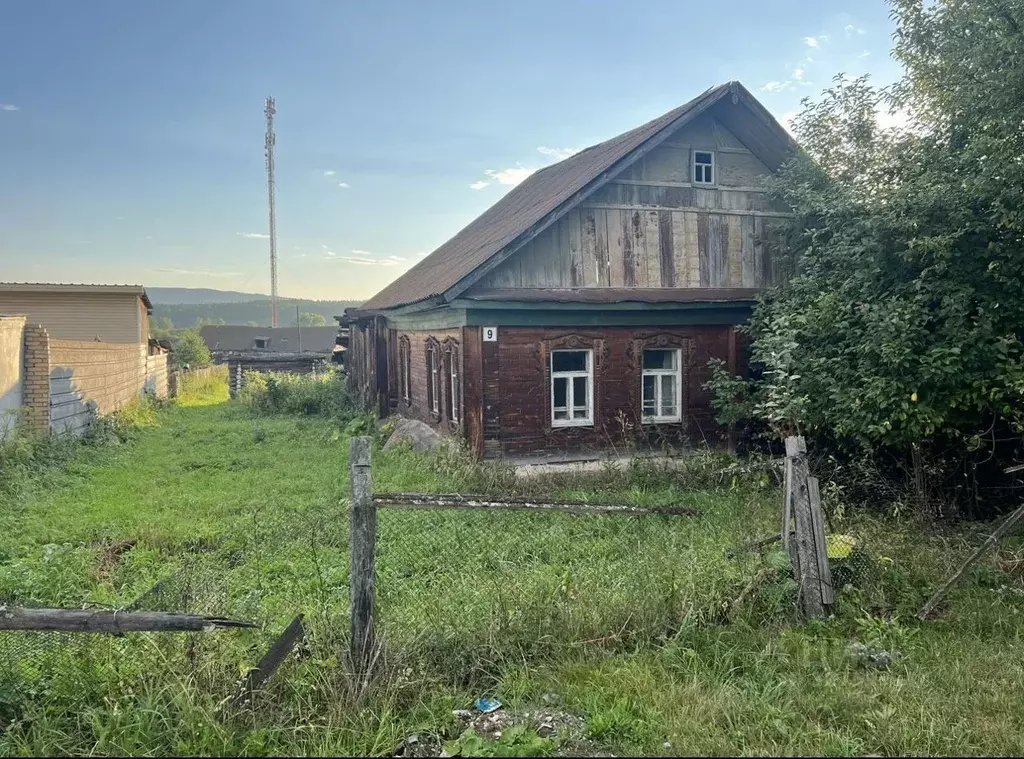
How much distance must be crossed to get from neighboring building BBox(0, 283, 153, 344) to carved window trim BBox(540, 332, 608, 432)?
2014 centimetres

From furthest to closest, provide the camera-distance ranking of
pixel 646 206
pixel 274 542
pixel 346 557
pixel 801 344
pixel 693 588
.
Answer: pixel 646 206
pixel 801 344
pixel 274 542
pixel 346 557
pixel 693 588

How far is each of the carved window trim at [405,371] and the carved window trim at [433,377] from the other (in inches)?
68.4

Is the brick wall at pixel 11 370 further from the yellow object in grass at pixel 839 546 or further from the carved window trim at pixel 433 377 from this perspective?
the yellow object in grass at pixel 839 546

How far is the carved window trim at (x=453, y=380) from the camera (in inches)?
446

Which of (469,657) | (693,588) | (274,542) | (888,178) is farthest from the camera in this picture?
(888,178)

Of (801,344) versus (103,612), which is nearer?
(103,612)

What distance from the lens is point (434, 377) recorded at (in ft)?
43.9

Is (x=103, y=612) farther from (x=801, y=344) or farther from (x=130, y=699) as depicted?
(x=801, y=344)

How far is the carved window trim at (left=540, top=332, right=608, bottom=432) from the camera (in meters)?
10.7

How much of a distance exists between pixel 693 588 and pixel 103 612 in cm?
349

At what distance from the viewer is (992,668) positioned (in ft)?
13.3

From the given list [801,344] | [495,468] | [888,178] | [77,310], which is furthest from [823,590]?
[77,310]

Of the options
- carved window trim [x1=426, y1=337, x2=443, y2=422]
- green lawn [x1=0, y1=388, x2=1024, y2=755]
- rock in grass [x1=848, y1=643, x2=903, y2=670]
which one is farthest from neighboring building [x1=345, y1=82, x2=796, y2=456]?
rock in grass [x1=848, y1=643, x2=903, y2=670]

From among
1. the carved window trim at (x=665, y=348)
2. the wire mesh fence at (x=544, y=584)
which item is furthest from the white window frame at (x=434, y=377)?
the wire mesh fence at (x=544, y=584)
